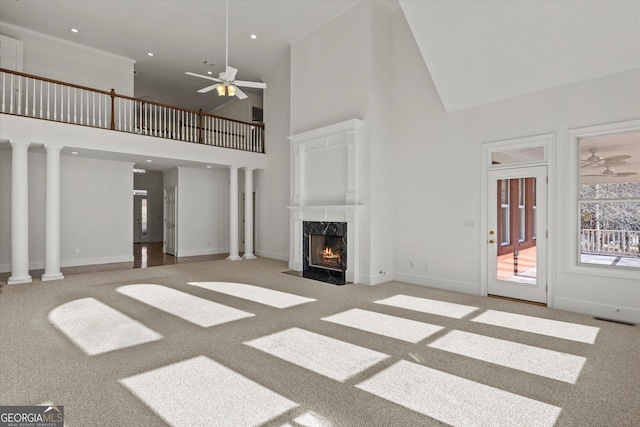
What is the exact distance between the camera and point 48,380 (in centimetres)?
274

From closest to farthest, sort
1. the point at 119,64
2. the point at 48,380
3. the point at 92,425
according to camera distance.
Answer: the point at 92,425, the point at 48,380, the point at 119,64

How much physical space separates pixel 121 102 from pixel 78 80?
1050 millimetres

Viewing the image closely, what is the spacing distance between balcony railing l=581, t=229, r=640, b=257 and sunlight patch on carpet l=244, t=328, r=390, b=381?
3566 mm

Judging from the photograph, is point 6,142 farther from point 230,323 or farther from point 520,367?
point 520,367

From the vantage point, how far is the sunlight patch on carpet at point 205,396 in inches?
88.7

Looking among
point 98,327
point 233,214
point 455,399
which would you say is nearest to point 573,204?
point 455,399

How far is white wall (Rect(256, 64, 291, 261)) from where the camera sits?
31.7ft

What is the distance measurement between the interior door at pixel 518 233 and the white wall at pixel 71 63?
9.58 m

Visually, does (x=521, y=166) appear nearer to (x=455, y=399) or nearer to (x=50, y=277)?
(x=455, y=399)

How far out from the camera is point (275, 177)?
9969mm

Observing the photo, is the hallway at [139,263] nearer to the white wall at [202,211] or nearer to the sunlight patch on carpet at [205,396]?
the white wall at [202,211]

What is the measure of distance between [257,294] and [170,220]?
6662 mm

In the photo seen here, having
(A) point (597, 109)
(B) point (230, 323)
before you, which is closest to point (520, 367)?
(B) point (230, 323)
